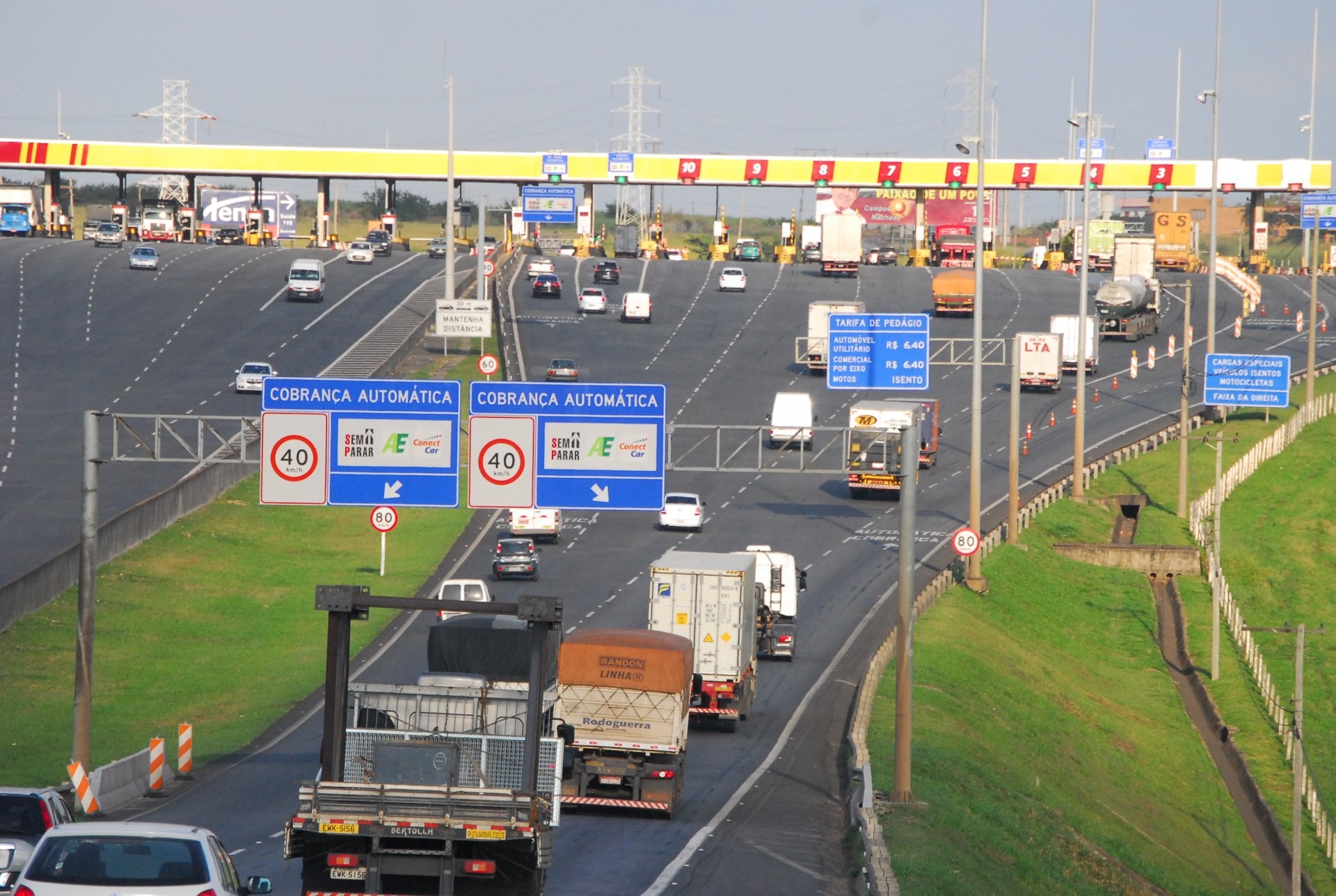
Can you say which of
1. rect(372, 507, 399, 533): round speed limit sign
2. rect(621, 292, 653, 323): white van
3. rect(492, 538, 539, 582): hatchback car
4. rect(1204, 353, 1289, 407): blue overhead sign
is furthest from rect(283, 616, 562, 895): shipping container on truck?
rect(621, 292, 653, 323): white van

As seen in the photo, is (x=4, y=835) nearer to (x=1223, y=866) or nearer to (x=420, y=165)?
(x=1223, y=866)

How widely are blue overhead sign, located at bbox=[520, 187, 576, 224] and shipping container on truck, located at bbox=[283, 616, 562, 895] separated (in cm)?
11005

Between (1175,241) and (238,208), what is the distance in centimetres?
10081

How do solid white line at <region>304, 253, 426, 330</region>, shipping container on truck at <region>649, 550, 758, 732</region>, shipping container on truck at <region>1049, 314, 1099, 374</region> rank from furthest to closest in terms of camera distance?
solid white line at <region>304, 253, 426, 330</region> < shipping container on truck at <region>1049, 314, 1099, 374</region> < shipping container on truck at <region>649, 550, 758, 732</region>

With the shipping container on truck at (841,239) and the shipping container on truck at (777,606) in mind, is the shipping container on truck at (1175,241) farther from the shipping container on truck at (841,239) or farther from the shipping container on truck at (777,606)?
the shipping container on truck at (777,606)

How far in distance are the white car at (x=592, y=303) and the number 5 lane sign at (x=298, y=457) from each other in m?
63.2

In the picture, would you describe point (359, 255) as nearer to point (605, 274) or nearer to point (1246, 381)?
point (605, 274)

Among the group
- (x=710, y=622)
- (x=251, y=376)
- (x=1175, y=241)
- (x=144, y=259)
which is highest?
(x=1175, y=241)

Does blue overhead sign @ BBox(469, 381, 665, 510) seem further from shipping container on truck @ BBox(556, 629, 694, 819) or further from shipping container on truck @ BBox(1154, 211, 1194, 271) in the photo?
shipping container on truck @ BBox(1154, 211, 1194, 271)

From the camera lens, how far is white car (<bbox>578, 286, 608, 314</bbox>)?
93.1 meters

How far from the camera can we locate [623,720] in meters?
26.2

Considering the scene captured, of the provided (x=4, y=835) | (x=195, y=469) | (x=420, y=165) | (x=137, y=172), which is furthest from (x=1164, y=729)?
(x=137, y=172)

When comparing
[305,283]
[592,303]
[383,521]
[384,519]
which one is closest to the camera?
[383,521]

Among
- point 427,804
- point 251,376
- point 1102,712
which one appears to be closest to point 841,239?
point 251,376
